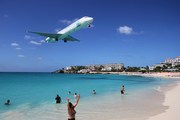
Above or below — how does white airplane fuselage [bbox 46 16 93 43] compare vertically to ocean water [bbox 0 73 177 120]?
above

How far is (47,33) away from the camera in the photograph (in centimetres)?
2830

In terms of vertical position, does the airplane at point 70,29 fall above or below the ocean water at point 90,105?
above

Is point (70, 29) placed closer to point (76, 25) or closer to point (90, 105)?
point (76, 25)

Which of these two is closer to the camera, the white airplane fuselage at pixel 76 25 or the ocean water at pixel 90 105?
the ocean water at pixel 90 105

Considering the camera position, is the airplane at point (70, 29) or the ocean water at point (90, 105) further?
the airplane at point (70, 29)

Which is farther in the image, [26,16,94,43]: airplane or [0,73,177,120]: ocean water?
[26,16,94,43]: airplane

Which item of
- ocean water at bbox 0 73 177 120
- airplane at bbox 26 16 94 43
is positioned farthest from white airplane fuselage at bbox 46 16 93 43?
ocean water at bbox 0 73 177 120

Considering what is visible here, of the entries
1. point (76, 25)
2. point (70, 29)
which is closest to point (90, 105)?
point (76, 25)

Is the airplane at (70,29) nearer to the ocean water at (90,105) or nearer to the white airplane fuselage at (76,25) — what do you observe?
the white airplane fuselage at (76,25)

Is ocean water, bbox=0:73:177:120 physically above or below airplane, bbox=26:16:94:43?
below

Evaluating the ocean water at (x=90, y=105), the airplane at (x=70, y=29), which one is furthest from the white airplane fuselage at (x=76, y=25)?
the ocean water at (x=90, y=105)

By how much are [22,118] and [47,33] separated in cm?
2093

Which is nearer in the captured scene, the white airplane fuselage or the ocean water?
the ocean water

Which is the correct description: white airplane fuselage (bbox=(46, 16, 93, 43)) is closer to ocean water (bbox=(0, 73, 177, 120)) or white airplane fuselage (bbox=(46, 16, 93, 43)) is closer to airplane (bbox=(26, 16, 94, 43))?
airplane (bbox=(26, 16, 94, 43))
